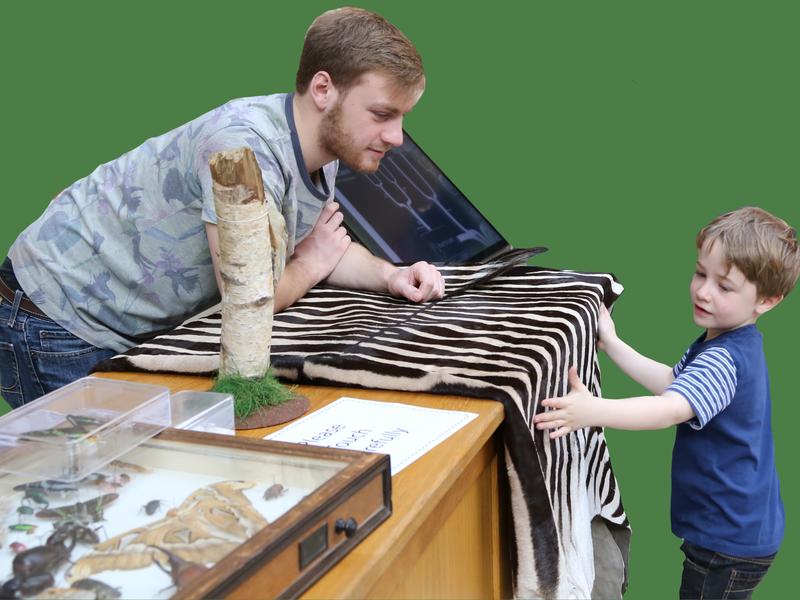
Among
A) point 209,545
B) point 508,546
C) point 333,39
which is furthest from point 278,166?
point 209,545

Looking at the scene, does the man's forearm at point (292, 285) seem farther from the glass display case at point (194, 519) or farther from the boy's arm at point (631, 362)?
the glass display case at point (194, 519)

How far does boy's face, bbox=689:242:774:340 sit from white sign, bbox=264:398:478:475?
77cm

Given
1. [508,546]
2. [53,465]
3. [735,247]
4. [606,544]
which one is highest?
[735,247]

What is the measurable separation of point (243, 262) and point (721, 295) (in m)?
1.12

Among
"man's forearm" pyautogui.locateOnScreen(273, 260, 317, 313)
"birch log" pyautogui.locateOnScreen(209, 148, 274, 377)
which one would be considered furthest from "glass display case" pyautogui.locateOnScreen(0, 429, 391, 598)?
"man's forearm" pyautogui.locateOnScreen(273, 260, 317, 313)

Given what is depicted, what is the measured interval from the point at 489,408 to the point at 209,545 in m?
0.72

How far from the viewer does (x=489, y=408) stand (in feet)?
5.82

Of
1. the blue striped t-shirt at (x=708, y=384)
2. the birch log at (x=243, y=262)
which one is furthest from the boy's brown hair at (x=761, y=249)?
the birch log at (x=243, y=262)

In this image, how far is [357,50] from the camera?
7.28 feet

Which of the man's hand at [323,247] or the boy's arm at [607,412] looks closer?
the boy's arm at [607,412]

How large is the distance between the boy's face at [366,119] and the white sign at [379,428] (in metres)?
0.75

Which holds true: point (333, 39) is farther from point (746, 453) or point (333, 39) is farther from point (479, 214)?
point (746, 453)

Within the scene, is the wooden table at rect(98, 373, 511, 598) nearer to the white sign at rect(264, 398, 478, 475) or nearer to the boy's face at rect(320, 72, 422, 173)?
the white sign at rect(264, 398, 478, 475)

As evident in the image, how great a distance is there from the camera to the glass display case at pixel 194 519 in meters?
1.14
